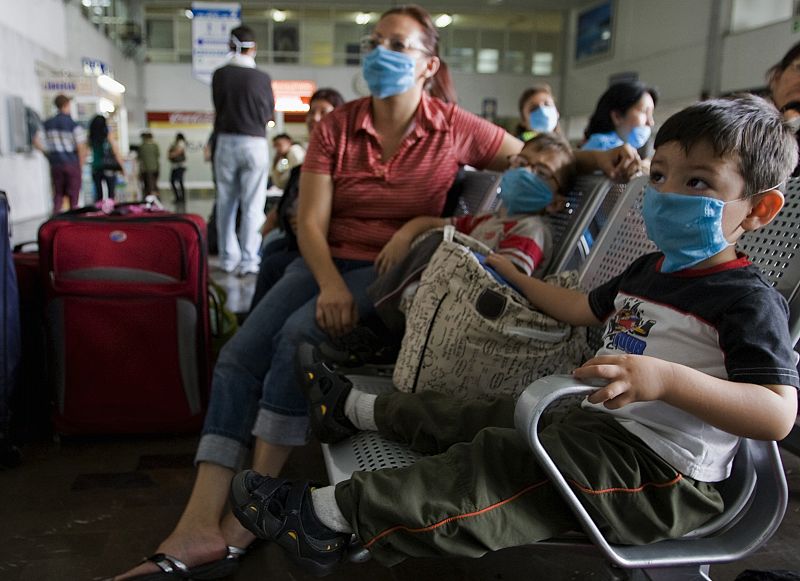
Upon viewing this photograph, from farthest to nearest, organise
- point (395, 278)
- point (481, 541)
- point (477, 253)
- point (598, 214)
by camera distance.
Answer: point (598, 214) < point (395, 278) < point (477, 253) < point (481, 541)

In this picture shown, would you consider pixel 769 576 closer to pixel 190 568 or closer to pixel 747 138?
pixel 747 138

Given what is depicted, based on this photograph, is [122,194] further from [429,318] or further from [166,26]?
[429,318]

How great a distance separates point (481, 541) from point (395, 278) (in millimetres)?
827

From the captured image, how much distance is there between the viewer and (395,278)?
1680 millimetres

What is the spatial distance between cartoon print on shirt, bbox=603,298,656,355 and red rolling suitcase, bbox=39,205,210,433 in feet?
4.98

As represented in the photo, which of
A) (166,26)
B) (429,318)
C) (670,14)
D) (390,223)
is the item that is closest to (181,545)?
(429,318)

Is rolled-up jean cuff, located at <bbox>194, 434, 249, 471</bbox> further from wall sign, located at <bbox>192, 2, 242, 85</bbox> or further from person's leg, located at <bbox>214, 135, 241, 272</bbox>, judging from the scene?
wall sign, located at <bbox>192, 2, 242, 85</bbox>

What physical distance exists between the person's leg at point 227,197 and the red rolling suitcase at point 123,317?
2.73m

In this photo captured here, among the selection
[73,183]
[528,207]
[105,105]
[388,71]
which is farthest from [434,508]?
[105,105]

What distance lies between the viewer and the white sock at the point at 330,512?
106cm

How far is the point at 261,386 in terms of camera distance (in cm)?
177

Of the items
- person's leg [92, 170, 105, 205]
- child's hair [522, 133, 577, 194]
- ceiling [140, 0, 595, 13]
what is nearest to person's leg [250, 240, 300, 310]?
child's hair [522, 133, 577, 194]

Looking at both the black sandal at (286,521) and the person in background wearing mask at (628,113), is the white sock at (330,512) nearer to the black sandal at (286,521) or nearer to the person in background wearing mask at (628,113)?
the black sandal at (286,521)

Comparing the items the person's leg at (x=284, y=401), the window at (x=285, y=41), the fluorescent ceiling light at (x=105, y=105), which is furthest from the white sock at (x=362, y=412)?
the window at (x=285, y=41)
